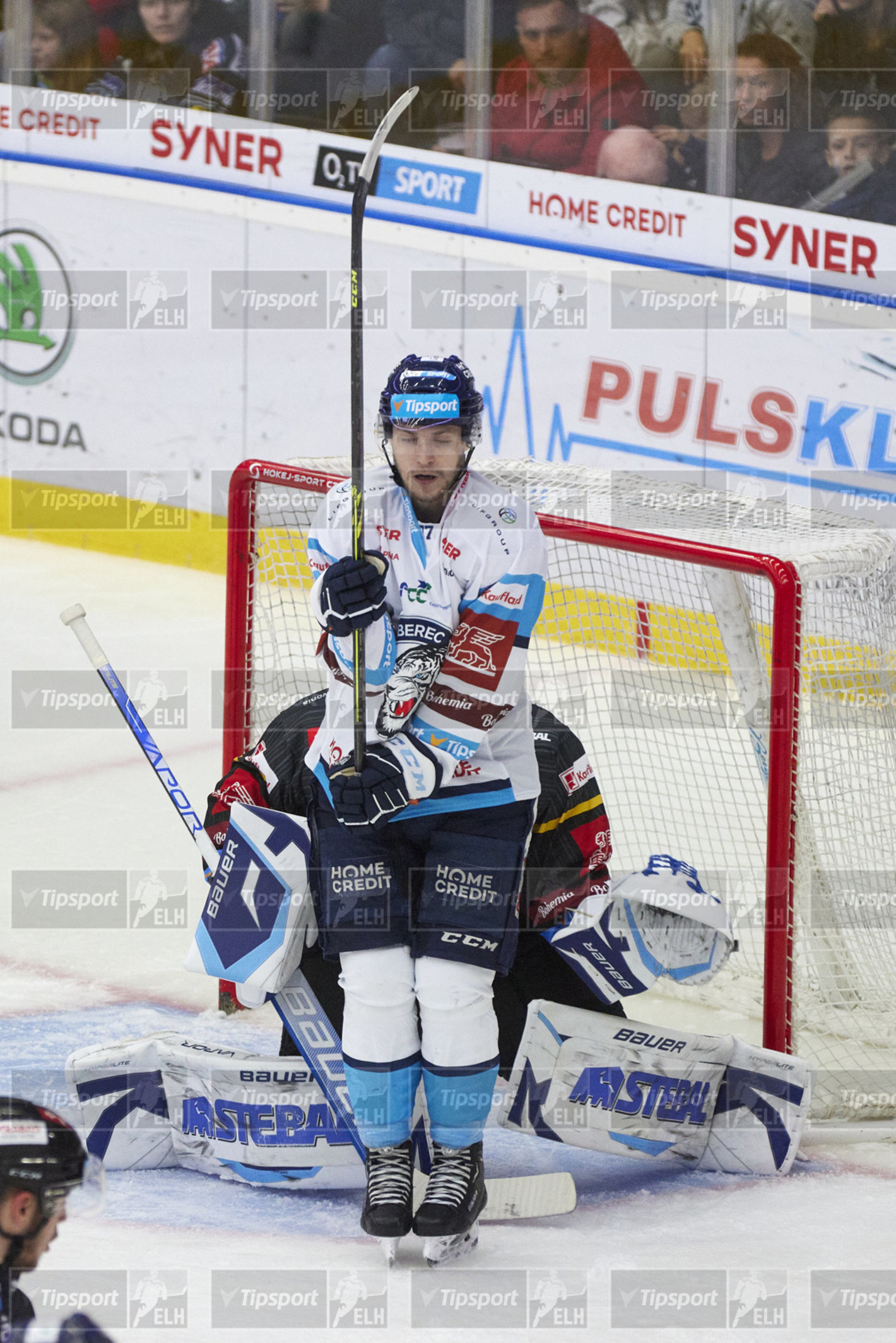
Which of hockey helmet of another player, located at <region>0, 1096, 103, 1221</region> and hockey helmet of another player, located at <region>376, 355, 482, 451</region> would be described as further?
hockey helmet of another player, located at <region>376, 355, 482, 451</region>

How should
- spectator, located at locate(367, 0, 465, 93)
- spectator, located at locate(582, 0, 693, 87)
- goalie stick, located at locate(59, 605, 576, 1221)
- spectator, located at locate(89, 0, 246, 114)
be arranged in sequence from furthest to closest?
spectator, located at locate(89, 0, 246, 114) → spectator, located at locate(367, 0, 465, 93) → spectator, located at locate(582, 0, 693, 87) → goalie stick, located at locate(59, 605, 576, 1221)

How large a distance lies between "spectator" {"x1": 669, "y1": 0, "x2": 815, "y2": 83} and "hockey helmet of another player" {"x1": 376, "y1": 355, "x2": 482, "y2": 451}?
13.2 ft

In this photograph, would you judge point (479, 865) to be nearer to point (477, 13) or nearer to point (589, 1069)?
point (589, 1069)

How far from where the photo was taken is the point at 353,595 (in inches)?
95.1

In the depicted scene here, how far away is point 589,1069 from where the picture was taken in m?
2.75

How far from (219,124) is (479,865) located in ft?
17.4

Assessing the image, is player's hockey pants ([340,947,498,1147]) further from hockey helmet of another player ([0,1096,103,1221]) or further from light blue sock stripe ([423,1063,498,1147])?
hockey helmet of another player ([0,1096,103,1221])

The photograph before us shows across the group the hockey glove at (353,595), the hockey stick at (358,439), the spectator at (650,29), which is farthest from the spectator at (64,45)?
the hockey glove at (353,595)

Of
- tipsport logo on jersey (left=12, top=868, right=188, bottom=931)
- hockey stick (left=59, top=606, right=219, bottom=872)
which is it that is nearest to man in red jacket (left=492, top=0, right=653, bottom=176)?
tipsport logo on jersey (left=12, top=868, right=188, bottom=931)

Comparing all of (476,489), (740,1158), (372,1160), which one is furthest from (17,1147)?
(740,1158)

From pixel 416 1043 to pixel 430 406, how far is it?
888 mm

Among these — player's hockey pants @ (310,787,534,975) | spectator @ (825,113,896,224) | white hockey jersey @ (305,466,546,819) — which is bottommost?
player's hockey pants @ (310,787,534,975)

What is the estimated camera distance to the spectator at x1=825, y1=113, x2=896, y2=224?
581 centimetres

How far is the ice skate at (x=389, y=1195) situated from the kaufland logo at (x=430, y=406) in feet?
3.33
